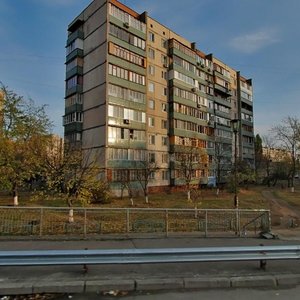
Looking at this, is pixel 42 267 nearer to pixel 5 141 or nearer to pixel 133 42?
pixel 5 141

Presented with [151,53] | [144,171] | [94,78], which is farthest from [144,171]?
[151,53]

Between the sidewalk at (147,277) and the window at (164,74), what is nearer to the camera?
the sidewalk at (147,277)

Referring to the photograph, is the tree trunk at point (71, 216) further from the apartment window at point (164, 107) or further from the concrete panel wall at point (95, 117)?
the apartment window at point (164, 107)

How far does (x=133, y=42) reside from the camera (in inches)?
1591

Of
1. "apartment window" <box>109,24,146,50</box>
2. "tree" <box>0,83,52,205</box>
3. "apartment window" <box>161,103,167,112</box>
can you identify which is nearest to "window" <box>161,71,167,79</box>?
"apartment window" <box>161,103,167,112</box>

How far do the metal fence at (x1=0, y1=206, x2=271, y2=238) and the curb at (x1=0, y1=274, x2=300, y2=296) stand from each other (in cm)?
415

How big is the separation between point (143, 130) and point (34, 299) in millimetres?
35599

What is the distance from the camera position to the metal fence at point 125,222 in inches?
401

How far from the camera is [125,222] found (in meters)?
10.9

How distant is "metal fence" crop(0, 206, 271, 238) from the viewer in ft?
33.4

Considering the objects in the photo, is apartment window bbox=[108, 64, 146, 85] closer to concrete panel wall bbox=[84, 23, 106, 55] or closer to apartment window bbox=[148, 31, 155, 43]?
concrete panel wall bbox=[84, 23, 106, 55]

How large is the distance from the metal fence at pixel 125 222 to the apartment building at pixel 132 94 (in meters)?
21.0

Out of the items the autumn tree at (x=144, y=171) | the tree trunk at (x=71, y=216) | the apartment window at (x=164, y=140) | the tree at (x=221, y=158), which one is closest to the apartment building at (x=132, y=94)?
the apartment window at (x=164, y=140)

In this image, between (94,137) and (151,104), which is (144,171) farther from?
(151,104)
